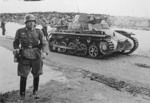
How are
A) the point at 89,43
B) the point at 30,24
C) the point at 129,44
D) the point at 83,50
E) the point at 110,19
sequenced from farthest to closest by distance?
the point at 110,19 → the point at 129,44 → the point at 83,50 → the point at 89,43 → the point at 30,24

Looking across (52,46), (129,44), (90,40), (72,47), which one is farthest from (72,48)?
(129,44)

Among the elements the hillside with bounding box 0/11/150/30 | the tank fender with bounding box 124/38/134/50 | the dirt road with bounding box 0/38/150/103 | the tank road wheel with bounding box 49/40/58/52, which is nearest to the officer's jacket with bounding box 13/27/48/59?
the dirt road with bounding box 0/38/150/103

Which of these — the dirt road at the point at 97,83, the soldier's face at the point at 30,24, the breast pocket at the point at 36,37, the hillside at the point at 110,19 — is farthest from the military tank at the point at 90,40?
the hillside at the point at 110,19

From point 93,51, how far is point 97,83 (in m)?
5.14

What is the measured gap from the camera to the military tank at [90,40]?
1299 centimetres

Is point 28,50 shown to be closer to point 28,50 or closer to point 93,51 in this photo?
point 28,50

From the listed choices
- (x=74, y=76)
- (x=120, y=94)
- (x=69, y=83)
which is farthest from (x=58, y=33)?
(x=120, y=94)

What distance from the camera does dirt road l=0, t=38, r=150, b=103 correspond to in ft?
22.6

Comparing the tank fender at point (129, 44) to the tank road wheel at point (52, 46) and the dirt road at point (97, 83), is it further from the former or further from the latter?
the tank road wheel at point (52, 46)

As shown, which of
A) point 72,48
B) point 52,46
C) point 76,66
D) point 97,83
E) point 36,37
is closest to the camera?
point 36,37

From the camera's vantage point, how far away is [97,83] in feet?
27.5

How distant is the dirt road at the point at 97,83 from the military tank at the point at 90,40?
76 centimetres

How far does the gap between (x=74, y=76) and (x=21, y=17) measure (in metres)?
28.4

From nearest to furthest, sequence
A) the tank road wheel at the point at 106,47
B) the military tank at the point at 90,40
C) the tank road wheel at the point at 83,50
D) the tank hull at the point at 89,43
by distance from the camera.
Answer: the tank road wheel at the point at 106,47 < the tank hull at the point at 89,43 < the military tank at the point at 90,40 < the tank road wheel at the point at 83,50
